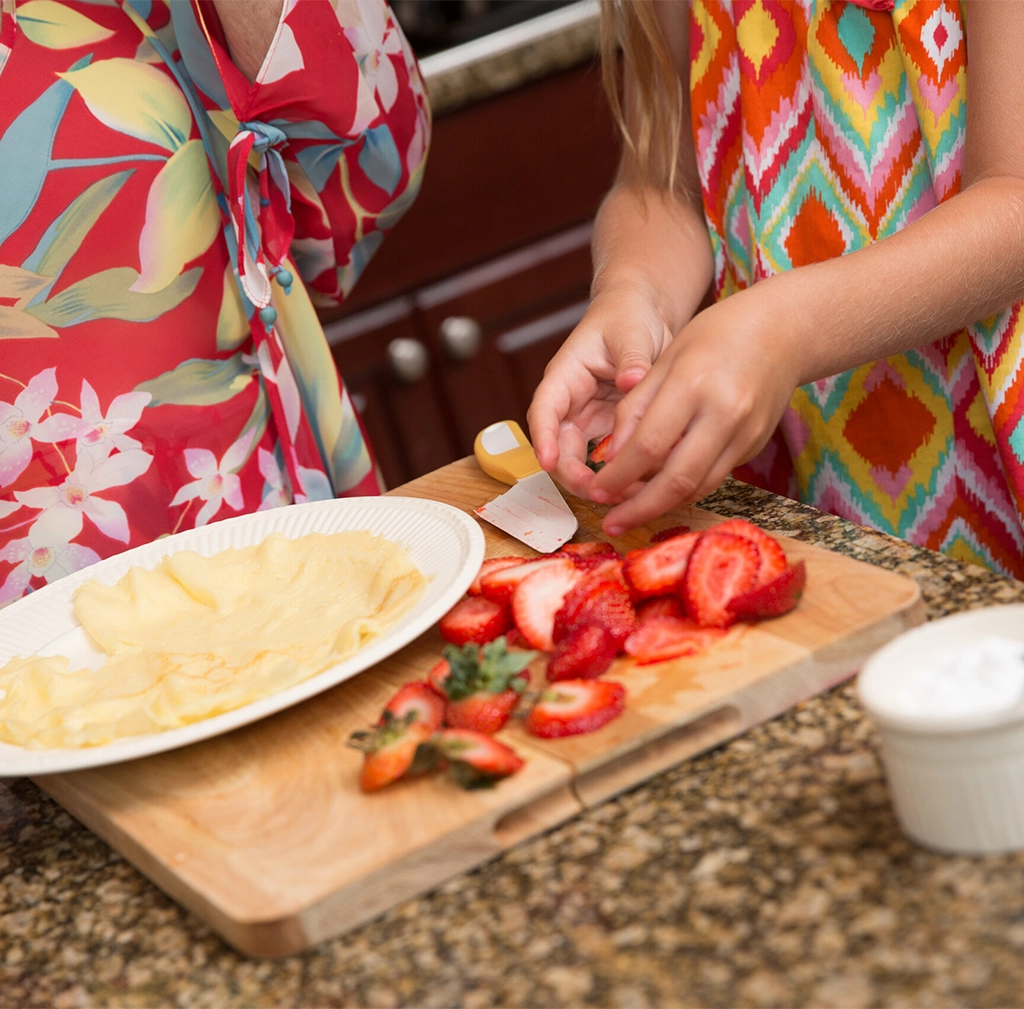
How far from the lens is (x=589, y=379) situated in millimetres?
1003

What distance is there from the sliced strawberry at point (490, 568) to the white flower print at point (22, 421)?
0.47 meters

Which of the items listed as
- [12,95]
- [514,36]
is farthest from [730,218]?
[514,36]

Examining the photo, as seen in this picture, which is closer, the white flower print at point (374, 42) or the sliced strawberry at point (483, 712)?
the sliced strawberry at point (483, 712)

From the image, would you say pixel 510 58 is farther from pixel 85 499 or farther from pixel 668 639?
pixel 668 639

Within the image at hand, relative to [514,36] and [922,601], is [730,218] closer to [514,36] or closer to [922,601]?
[922,601]

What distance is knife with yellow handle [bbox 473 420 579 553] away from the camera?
983 millimetres

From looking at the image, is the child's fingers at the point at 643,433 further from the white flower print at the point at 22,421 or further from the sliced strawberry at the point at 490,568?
the white flower print at the point at 22,421

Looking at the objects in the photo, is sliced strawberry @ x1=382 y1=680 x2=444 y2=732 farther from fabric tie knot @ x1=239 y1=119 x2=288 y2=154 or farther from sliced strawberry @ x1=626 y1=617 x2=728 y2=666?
fabric tie knot @ x1=239 y1=119 x2=288 y2=154

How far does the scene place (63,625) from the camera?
978 millimetres

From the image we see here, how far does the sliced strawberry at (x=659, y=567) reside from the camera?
2.65 feet

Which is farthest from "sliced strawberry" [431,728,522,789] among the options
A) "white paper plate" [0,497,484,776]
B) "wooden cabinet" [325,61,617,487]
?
"wooden cabinet" [325,61,617,487]

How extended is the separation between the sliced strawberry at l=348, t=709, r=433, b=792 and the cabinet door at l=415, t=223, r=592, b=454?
155 centimetres

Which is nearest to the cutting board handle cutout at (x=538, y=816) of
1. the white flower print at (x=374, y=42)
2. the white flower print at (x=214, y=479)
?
the white flower print at (x=214, y=479)

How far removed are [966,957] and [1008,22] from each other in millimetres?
668
